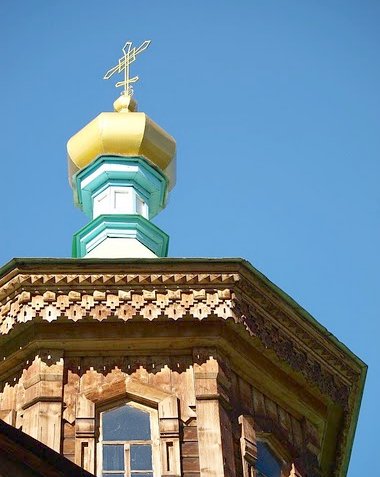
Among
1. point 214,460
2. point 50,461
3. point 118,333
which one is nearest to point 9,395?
point 118,333

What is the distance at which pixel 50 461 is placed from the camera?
31.1 feet

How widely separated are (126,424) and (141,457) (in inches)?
13.9

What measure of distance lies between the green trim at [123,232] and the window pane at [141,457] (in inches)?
115

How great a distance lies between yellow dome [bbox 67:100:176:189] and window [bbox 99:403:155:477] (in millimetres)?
3982

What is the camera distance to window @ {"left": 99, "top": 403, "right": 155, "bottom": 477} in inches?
500

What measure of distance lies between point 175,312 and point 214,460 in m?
1.37

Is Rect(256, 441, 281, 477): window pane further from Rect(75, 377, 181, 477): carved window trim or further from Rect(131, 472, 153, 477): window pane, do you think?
Rect(131, 472, 153, 477): window pane

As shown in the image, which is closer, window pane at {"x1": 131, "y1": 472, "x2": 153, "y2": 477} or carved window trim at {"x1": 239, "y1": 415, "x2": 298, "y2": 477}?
window pane at {"x1": 131, "y1": 472, "x2": 153, "y2": 477}

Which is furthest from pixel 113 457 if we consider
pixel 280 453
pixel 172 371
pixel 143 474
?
pixel 280 453

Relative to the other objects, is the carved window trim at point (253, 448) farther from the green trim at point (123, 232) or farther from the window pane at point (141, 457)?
the green trim at point (123, 232)

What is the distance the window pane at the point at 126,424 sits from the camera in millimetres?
12945

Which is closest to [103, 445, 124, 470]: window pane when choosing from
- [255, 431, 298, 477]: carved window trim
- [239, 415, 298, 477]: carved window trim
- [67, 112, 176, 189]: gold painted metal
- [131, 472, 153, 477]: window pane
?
[131, 472, 153, 477]: window pane

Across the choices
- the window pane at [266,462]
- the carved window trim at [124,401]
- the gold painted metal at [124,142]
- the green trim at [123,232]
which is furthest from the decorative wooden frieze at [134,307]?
the gold painted metal at [124,142]

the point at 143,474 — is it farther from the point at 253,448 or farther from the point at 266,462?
the point at 266,462
